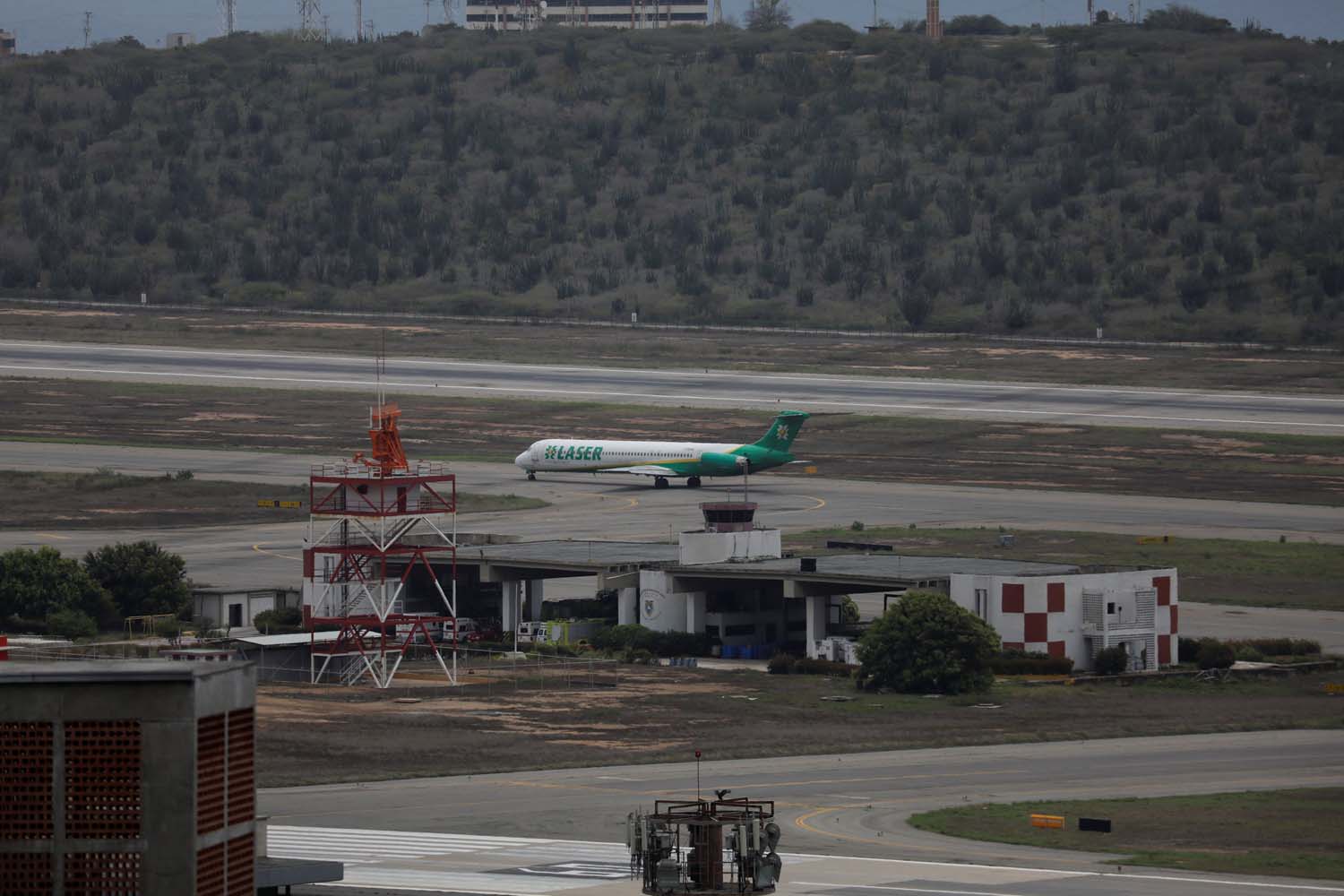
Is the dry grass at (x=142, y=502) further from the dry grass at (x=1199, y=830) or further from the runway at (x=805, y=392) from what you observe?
the dry grass at (x=1199, y=830)

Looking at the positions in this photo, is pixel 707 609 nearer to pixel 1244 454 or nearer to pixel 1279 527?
pixel 1279 527

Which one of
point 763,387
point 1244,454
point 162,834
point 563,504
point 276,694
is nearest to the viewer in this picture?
point 162,834

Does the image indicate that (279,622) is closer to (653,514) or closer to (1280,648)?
(653,514)

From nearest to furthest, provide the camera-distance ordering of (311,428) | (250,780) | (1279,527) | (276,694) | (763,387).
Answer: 1. (250,780)
2. (276,694)
3. (1279,527)
4. (311,428)
5. (763,387)

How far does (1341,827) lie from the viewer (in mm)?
57281

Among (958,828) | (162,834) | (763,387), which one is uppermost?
(763,387)

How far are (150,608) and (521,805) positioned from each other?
41.6 meters

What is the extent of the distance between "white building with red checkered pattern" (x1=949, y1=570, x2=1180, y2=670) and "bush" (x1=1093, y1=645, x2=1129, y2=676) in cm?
129

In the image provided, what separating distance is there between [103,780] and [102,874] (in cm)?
111

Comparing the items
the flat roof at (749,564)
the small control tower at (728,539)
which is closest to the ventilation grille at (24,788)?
the flat roof at (749,564)

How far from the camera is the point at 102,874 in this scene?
26.1 meters

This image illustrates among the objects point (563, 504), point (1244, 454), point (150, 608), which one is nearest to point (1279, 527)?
point (1244, 454)

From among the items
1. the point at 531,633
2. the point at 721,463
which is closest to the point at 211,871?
the point at 531,633

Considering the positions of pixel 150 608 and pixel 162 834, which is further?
pixel 150 608
